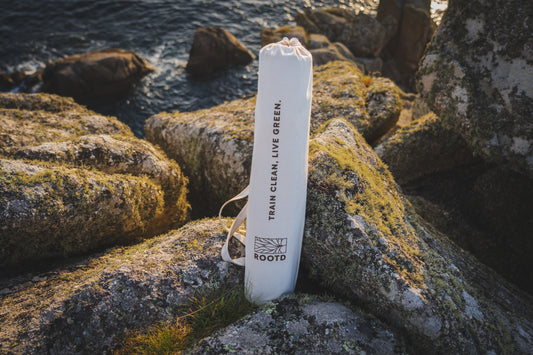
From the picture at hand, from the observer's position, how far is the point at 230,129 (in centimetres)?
612

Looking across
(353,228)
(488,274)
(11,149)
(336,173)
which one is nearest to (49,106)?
(11,149)

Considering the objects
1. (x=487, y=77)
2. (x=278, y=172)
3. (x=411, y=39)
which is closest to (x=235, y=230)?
(x=278, y=172)

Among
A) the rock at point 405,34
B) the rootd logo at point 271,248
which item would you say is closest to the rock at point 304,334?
the rootd logo at point 271,248

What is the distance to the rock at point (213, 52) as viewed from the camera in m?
16.0

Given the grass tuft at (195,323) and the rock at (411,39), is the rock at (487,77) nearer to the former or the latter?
the grass tuft at (195,323)

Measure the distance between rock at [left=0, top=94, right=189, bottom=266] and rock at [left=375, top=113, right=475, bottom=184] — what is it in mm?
4077

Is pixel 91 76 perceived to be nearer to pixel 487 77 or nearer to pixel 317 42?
pixel 317 42

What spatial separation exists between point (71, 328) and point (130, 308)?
0.56 m

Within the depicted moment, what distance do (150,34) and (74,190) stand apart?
56.4 ft

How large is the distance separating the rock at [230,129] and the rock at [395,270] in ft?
5.89

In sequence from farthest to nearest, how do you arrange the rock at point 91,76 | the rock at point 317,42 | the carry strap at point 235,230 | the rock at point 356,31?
the rock at point 356,31, the rock at point 317,42, the rock at point 91,76, the carry strap at point 235,230

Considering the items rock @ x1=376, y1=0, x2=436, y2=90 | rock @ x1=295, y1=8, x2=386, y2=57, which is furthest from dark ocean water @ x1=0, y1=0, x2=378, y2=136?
rock @ x1=376, y1=0, x2=436, y2=90

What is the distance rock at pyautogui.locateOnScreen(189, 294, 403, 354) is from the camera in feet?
10.8

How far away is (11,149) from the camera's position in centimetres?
502
